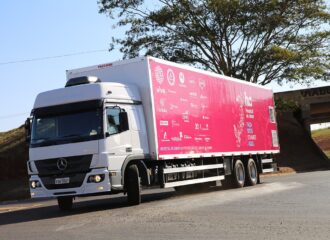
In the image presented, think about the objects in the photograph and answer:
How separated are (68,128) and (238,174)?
8759mm

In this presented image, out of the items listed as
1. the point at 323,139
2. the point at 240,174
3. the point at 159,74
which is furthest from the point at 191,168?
the point at 323,139

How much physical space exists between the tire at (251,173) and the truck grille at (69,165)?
9453 mm

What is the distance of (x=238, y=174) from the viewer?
69.9ft

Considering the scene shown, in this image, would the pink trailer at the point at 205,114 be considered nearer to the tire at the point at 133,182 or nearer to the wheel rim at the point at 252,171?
the wheel rim at the point at 252,171

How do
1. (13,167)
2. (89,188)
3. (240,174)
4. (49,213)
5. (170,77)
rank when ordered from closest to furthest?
1. (89,188)
2. (49,213)
3. (170,77)
4. (240,174)
5. (13,167)

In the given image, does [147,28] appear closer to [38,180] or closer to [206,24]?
[206,24]

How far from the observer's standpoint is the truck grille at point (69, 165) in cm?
1411

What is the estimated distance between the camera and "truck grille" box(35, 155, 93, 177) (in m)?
14.1

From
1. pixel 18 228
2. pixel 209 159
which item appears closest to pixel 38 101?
pixel 18 228

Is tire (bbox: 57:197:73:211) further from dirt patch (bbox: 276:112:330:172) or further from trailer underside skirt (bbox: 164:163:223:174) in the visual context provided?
dirt patch (bbox: 276:112:330:172)

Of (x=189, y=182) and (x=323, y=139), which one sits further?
(x=323, y=139)

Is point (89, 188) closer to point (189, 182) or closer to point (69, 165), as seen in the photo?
point (69, 165)

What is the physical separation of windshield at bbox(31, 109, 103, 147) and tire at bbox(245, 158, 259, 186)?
370 inches

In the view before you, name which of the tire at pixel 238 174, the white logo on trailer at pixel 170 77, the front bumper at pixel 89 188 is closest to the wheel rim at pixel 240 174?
the tire at pixel 238 174
